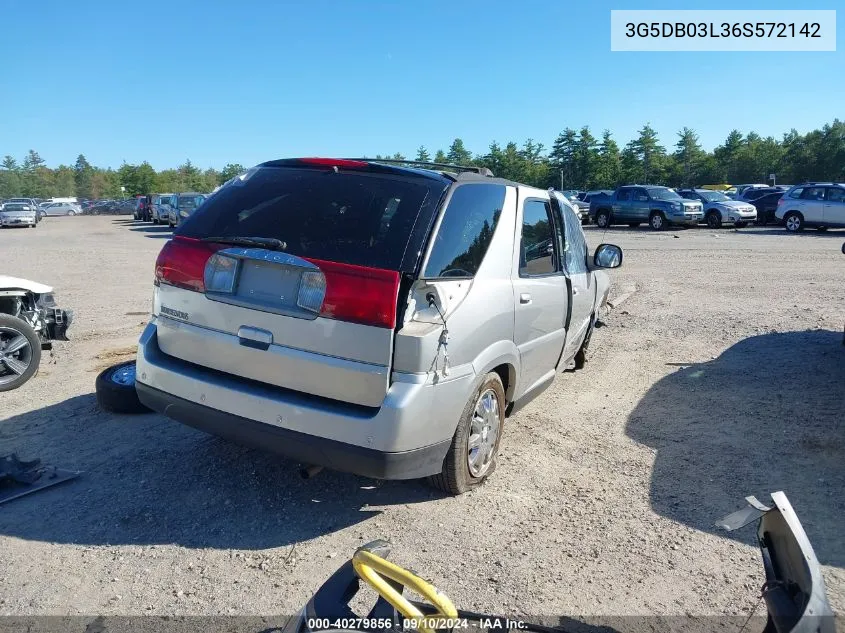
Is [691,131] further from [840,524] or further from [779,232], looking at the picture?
[840,524]

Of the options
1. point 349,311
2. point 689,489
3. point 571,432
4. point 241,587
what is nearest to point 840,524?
point 689,489

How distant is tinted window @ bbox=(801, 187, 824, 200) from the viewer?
23.7 m

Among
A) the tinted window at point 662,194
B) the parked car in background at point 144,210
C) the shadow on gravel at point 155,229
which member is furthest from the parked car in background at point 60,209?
the tinted window at point 662,194

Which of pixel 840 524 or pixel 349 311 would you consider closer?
pixel 349 311

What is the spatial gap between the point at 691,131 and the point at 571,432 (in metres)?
70.5

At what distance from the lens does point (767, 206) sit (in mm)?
29094

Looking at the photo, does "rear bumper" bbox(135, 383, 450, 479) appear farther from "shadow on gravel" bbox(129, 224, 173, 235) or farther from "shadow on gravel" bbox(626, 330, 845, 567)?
"shadow on gravel" bbox(129, 224, 173, 235)

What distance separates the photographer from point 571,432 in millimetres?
4988

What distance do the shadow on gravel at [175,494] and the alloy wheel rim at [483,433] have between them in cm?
31

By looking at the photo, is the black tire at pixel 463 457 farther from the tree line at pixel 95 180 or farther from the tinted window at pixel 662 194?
the tree line at pixel 95 180

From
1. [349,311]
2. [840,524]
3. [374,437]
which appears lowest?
[840,524]

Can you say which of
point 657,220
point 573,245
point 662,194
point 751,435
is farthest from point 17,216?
point 751,435

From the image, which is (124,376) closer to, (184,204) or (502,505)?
(502,505)

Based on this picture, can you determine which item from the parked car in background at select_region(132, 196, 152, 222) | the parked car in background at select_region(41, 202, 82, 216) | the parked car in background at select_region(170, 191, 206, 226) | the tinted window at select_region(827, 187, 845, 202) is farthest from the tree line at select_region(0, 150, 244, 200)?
the tinted window at select_region(827, 187, 845, 202)
